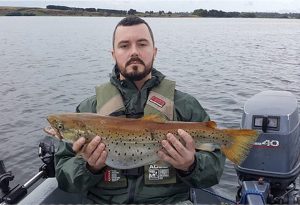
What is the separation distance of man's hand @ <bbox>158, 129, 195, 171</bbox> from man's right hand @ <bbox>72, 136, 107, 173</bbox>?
492 mm

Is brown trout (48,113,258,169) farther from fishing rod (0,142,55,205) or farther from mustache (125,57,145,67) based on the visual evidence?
fishing rod (0,142,55,205)

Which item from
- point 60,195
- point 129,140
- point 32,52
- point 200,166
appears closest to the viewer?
point 129,140

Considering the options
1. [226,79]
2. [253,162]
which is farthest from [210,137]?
[226,79]

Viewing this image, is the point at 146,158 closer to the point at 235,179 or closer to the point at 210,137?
the point at 210,137

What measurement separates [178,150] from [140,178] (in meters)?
0.67

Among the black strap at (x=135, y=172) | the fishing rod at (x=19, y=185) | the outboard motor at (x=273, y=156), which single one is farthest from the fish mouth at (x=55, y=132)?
the outboard motor at (x=273, y=156)

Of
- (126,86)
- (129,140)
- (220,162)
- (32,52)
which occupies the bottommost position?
(32,52)

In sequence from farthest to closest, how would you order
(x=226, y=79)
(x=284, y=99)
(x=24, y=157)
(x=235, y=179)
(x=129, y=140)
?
(x=226, y=79), (x=24, y=157), (x=235, y=179), (x=284, y=99), (x=129, y=140)

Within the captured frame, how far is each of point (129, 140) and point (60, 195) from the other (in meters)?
1.77

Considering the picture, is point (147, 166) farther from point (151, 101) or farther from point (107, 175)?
point (151, 101)

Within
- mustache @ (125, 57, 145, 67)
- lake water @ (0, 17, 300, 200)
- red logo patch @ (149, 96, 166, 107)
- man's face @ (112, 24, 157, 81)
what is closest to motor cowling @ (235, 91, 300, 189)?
red logo patch @ (149, 96, 166, 107)

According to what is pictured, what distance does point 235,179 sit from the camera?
8234 mm

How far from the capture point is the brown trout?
361 cm

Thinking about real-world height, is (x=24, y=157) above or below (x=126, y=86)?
below
